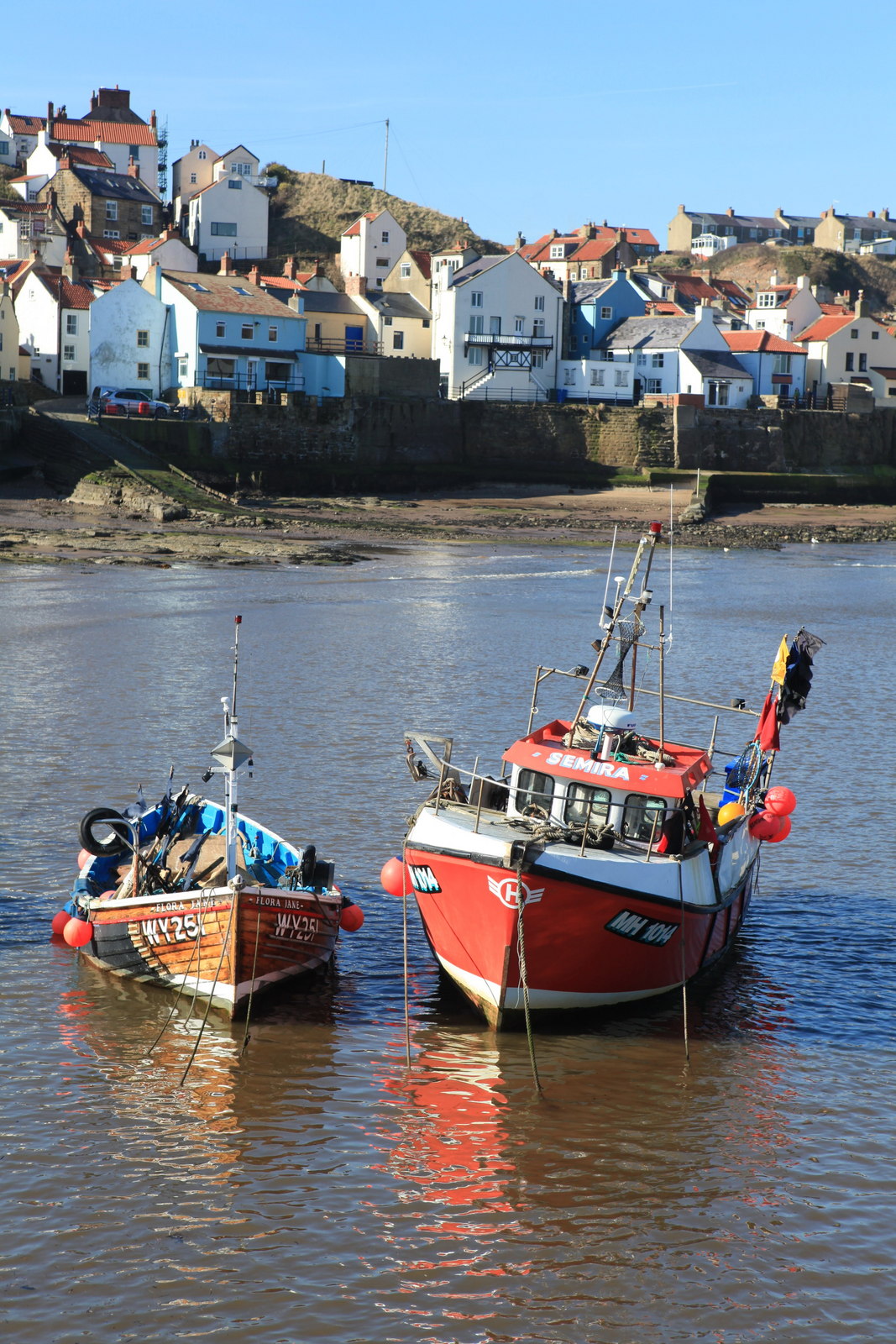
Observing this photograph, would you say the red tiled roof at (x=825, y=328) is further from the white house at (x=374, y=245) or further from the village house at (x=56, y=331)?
the village house at (x=56, y=331)

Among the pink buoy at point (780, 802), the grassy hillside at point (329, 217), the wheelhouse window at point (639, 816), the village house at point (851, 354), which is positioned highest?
the grassy hillside at point (329, 217)

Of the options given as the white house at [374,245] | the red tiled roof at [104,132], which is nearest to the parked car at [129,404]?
the white house at [374,245]

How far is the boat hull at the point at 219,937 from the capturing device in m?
11.4

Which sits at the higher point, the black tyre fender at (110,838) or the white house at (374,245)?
the white house at (374,245)

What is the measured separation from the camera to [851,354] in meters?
76.7

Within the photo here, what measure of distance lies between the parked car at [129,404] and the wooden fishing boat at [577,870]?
149 feet

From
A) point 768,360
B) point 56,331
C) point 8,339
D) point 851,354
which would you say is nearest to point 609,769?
point 8,339

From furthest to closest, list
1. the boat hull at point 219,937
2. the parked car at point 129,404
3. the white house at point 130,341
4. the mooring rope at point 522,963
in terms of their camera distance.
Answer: the white house at point 130,341, the parked car at point 129,404, the boat hull at point 219,937, the mooring rope at point 522,963

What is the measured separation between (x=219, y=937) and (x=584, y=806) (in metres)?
3.33

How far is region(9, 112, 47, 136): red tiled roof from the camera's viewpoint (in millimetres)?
94188

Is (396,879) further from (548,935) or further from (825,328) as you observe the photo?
(825,328)

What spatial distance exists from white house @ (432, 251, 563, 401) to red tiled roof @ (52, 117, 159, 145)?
114 feet

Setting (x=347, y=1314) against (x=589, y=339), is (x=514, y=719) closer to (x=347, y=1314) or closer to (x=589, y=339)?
(x=347, y=1314)

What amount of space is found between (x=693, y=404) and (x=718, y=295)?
90.7 feet
